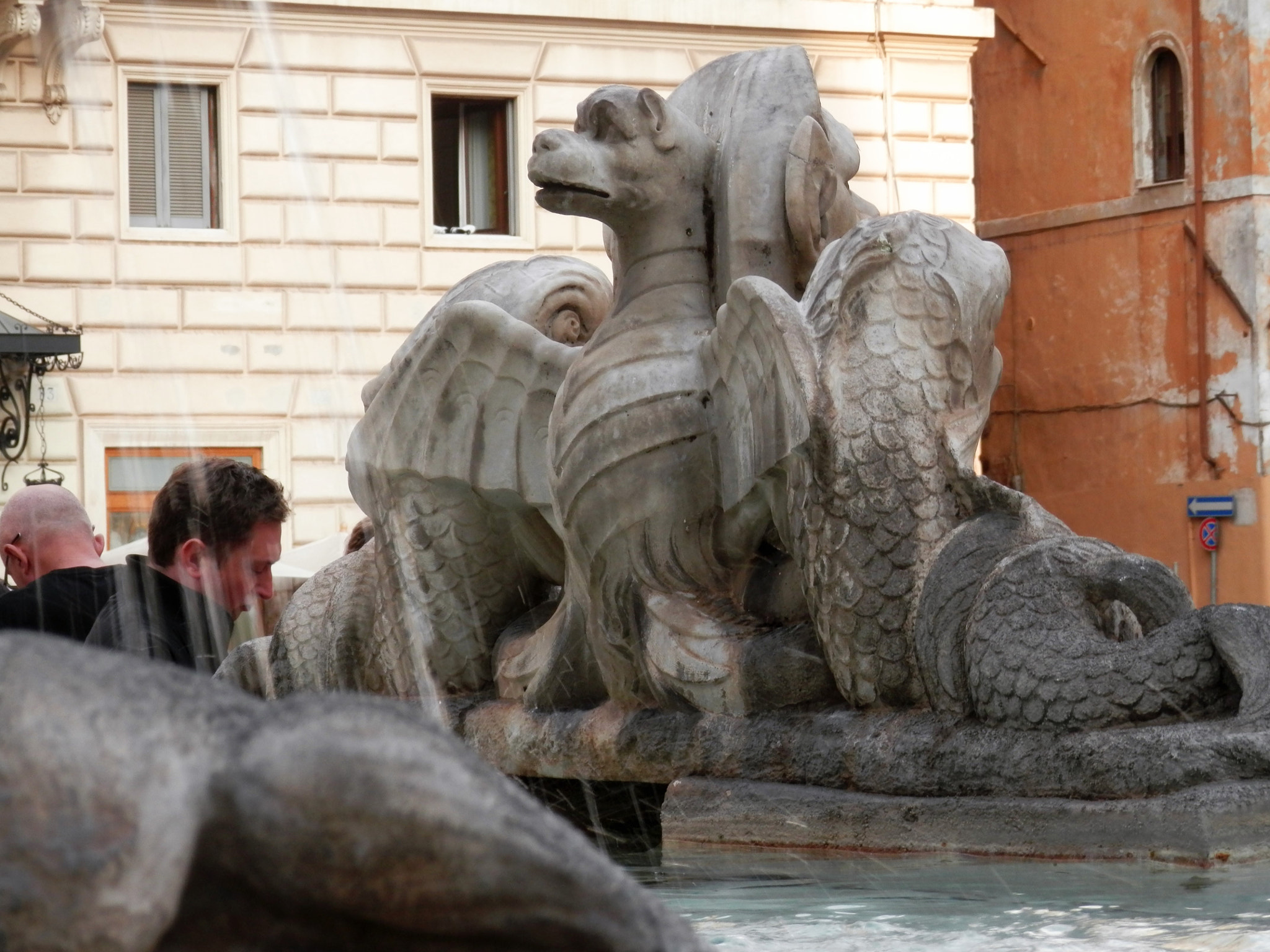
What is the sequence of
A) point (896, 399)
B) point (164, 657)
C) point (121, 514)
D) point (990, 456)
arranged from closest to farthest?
1. point (164, 657)
2. point (896, 399)
3. point (121, 514)
4. point (990, 456)

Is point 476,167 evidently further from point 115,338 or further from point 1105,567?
point 1105,567

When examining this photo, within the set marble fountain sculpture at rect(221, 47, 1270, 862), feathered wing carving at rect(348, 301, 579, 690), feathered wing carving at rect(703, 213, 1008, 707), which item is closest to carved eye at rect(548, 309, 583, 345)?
marble fountain sculpture at rect(221, 47, 1270, 862)

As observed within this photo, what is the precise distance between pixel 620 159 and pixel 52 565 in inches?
51.2

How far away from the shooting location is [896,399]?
377 cm

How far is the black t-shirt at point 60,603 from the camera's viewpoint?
12.4 feet

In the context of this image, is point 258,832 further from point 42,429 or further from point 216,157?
point 216,157

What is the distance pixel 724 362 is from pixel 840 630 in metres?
0.57

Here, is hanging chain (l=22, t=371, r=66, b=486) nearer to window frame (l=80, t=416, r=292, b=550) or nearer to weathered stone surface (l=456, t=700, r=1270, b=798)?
window frame (l=80, t=416, r=292, b=550)

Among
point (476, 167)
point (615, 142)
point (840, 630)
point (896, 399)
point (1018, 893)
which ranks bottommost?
point (1018, 893)

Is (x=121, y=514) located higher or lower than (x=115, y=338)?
lower

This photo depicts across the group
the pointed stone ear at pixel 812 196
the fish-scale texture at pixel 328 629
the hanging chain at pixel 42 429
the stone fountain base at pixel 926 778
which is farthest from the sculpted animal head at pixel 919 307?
the hanging chain at pixel 42 429

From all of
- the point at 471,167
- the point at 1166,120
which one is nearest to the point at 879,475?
the point at 471,167

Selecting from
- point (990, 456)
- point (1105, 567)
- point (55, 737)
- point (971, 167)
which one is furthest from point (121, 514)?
point (55, 737)

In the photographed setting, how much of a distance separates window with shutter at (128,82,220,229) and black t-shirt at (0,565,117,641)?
10526 millimetres
